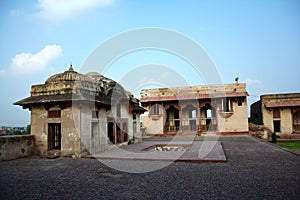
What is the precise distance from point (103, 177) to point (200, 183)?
2982 mm

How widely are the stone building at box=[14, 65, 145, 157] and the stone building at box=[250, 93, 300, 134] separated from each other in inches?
764

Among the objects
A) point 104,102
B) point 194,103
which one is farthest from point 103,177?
point 194,103

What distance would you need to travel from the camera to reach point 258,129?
23297mm

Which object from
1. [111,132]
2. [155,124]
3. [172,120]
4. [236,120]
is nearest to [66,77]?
[111,132]

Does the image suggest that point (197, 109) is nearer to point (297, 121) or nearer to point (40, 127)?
point (297, 121)

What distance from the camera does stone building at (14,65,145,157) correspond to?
10.5 m

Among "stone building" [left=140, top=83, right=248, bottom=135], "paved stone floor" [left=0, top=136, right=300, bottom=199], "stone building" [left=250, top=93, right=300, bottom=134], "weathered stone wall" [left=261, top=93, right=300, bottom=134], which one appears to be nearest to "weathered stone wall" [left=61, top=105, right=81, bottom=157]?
"paved stone floor" [left=0, top=136, right=300, bottom=199]

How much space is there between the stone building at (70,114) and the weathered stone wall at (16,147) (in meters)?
0.38

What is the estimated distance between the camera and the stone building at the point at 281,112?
23.9 metres

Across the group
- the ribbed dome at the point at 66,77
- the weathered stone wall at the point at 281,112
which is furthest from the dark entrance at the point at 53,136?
the weathered stone wall at the point at 281,112

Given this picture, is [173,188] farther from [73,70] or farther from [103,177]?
[73,70]

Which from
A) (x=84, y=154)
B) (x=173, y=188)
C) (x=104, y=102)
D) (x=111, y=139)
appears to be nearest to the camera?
(x=173, y=188)

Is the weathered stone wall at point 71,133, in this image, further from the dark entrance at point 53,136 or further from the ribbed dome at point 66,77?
the ribbed dome at point 66,77

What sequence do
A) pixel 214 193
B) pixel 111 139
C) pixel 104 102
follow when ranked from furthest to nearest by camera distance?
pixel 111 139, pixel 104 102, pixel 214 193
